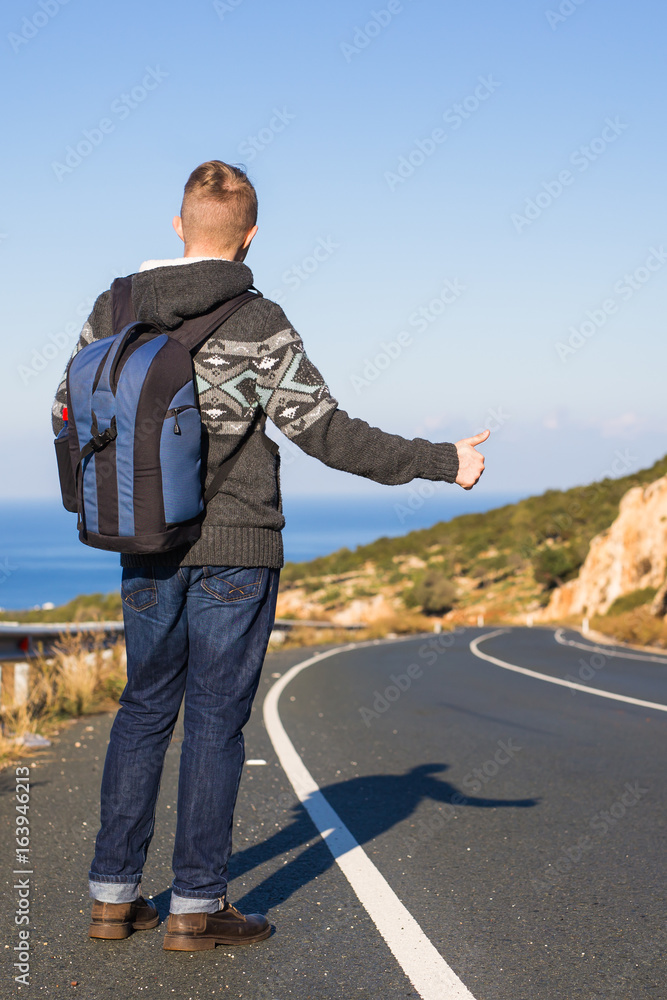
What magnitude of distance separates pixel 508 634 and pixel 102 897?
93.0ft

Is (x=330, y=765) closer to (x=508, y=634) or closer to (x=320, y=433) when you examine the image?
(x=320, y=433)

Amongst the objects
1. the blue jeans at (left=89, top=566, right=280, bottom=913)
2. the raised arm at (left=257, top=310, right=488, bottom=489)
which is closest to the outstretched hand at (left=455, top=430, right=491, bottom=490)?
the raised arm at (left=257, top=310, right=488, bottom=489)

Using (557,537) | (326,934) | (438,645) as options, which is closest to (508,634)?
(438,645)

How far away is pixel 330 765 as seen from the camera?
7.01 m

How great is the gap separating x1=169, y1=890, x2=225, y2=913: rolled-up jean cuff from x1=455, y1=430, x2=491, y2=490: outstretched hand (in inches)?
62.4

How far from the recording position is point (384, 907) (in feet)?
12.3

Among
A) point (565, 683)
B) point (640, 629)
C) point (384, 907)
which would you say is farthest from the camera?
point (640, 629)

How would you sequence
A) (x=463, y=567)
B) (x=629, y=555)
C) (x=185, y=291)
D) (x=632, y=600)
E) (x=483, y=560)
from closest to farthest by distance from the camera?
(x=185, y=291)
(x=632, y=600)
(x=629, y=555)
(x=483, y=560)
(x=463, y=567)

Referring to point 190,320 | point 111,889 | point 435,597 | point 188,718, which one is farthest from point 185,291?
point 435,597

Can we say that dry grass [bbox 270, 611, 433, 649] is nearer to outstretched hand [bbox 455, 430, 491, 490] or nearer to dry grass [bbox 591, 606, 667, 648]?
dry grass [bbox 591, 606, 667, 648]

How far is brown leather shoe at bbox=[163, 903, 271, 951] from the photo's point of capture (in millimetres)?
3184

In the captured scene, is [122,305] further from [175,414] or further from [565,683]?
[565,683]

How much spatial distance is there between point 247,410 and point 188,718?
1.04 metres

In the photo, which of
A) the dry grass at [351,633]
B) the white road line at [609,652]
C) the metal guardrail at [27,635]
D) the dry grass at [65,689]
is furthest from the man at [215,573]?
the dry grass at [351,633]
